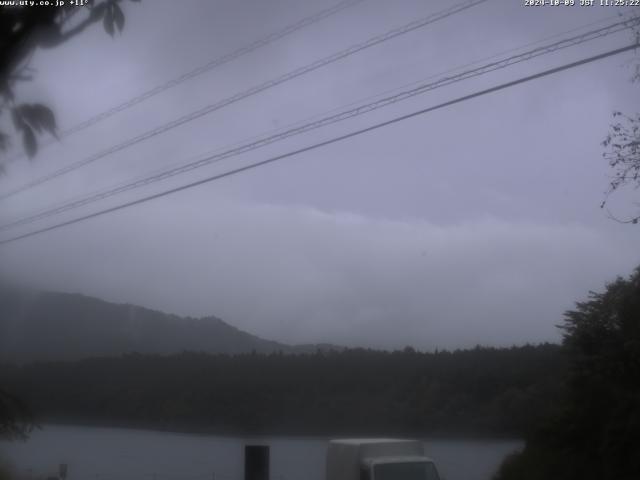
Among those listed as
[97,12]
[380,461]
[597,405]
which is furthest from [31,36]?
[597,405]

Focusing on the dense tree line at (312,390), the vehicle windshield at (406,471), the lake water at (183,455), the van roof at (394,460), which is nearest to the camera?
the vehicle windshield at (406,471)

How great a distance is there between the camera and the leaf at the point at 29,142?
4.79 meters

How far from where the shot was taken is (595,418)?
1780cm

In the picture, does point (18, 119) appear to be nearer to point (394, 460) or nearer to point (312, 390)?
point (394, 460)

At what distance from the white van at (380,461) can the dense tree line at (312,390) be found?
179 inches

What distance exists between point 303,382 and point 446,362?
232 inches

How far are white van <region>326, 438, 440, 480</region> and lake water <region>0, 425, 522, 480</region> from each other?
300 centimetres

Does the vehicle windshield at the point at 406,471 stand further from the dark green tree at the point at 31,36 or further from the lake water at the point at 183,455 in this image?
the dark green tree at the point at 31,36

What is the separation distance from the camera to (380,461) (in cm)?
1600

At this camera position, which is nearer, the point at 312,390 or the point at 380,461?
the point at 380,461

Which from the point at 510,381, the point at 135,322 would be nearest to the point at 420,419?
the point at 510,381

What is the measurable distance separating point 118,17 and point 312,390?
25.7 m

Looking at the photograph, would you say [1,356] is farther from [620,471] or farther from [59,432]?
[59,432]

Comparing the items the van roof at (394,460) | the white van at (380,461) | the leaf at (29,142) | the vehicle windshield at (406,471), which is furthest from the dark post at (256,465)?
the leaf at (29,142)
